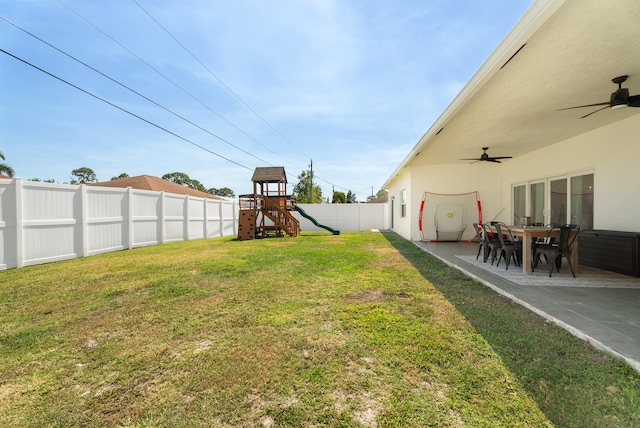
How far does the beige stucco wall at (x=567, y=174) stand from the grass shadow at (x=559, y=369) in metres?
4.50

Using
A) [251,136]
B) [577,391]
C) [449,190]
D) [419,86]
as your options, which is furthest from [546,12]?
[251,136]

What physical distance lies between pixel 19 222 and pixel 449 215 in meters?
12.3

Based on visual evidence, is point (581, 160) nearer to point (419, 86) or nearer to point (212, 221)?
point (419, 86)

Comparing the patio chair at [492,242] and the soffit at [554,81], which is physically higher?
the soffit at [554,81]

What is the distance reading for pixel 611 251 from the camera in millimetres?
4957

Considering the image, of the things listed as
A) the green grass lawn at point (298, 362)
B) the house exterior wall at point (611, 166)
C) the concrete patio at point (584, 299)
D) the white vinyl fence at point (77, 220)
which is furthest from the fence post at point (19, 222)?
the house exterior wall at point (611, 166)

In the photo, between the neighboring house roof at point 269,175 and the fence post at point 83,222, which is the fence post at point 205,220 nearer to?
the neighboring house roof at point 269,175

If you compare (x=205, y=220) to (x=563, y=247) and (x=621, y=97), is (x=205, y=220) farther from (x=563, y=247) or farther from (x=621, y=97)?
(x=621, y=97)

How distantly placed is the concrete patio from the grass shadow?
0.48 feet

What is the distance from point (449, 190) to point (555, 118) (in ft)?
16.0

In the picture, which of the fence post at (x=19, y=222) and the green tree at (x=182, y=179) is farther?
the green tree at (x=182, y=179)

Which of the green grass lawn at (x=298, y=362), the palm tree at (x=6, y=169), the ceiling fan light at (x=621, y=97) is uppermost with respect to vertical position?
the palm tree at (x=6, y=169)

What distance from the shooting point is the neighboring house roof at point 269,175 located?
13883 millimetres

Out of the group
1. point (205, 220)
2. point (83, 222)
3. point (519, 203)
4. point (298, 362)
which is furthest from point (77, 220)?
point (519, 203)
